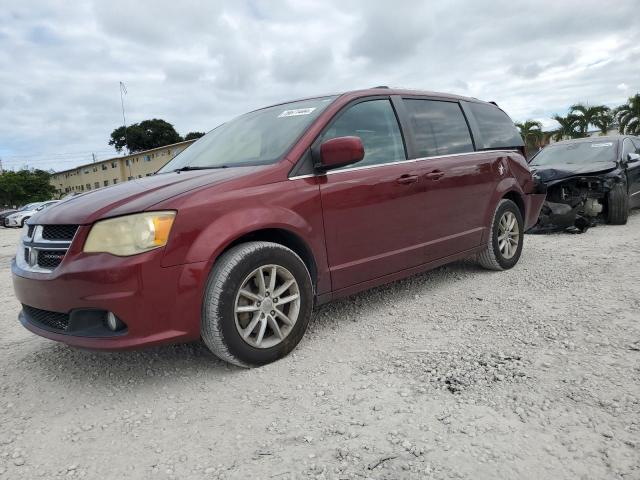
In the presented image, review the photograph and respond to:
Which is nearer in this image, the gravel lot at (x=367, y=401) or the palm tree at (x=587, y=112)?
the gravel lot at (x=367, y=401)

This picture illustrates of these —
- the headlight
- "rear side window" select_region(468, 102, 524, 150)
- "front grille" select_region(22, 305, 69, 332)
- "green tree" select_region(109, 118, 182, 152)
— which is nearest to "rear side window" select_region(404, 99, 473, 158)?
"rear side window" select_region(468, 102, 524, 150)

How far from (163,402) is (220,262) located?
0.78 metres

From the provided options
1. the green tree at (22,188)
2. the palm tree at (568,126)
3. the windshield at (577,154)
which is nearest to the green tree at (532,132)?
the palm tree at (568,126)

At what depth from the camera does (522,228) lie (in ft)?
16.9

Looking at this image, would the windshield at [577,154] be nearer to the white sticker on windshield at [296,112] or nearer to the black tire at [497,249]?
the black tire at [497,249]

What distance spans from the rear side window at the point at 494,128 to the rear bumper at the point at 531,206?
0.58 metres

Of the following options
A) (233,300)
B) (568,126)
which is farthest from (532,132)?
(233,300)

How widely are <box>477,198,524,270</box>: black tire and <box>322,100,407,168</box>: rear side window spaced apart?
4.90 ft

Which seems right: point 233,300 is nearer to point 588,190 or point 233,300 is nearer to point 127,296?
point 127,296

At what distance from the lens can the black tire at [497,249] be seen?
186 inches

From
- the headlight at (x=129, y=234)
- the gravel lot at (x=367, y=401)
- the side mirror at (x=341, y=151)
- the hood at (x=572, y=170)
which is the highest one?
the side mirror at (x=341, y=151)

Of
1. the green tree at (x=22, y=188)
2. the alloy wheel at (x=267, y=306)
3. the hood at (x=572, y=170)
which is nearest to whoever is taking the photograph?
the alloy wheel at (x=267, y=306)

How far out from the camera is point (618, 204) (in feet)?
24.4

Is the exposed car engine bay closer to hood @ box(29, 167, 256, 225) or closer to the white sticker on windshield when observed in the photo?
the white sticker on windshield
